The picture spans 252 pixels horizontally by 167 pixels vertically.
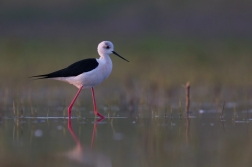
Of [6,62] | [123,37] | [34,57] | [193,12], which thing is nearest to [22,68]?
[6,62]

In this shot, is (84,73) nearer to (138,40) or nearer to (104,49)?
(104,49)

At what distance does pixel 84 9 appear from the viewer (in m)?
31.1

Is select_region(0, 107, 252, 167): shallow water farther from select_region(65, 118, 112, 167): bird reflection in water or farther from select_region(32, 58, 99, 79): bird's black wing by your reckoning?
select_region(32, 58, 99, 79): bird's black wing

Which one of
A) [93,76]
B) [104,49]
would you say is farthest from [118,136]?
[104,49]

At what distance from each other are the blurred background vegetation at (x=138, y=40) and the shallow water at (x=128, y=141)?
263 centimetres

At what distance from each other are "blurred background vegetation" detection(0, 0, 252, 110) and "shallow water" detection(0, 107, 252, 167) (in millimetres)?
2632

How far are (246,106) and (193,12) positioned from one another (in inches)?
786

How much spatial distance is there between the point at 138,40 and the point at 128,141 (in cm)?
1804

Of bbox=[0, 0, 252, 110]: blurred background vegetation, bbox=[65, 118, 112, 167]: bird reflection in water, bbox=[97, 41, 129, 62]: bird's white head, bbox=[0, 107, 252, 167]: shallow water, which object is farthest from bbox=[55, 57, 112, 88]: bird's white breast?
bbox=[65, 118, 112, 167]: bird reflection in water

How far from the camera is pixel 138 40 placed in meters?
25.1

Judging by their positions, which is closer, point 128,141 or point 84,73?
point 128,141

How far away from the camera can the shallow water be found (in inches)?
247

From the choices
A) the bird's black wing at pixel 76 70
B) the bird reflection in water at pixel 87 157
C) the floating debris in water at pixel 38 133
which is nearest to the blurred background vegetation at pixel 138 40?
the bird's black wing at pixel 76 70

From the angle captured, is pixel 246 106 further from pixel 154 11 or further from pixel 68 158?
pixel 154 11
